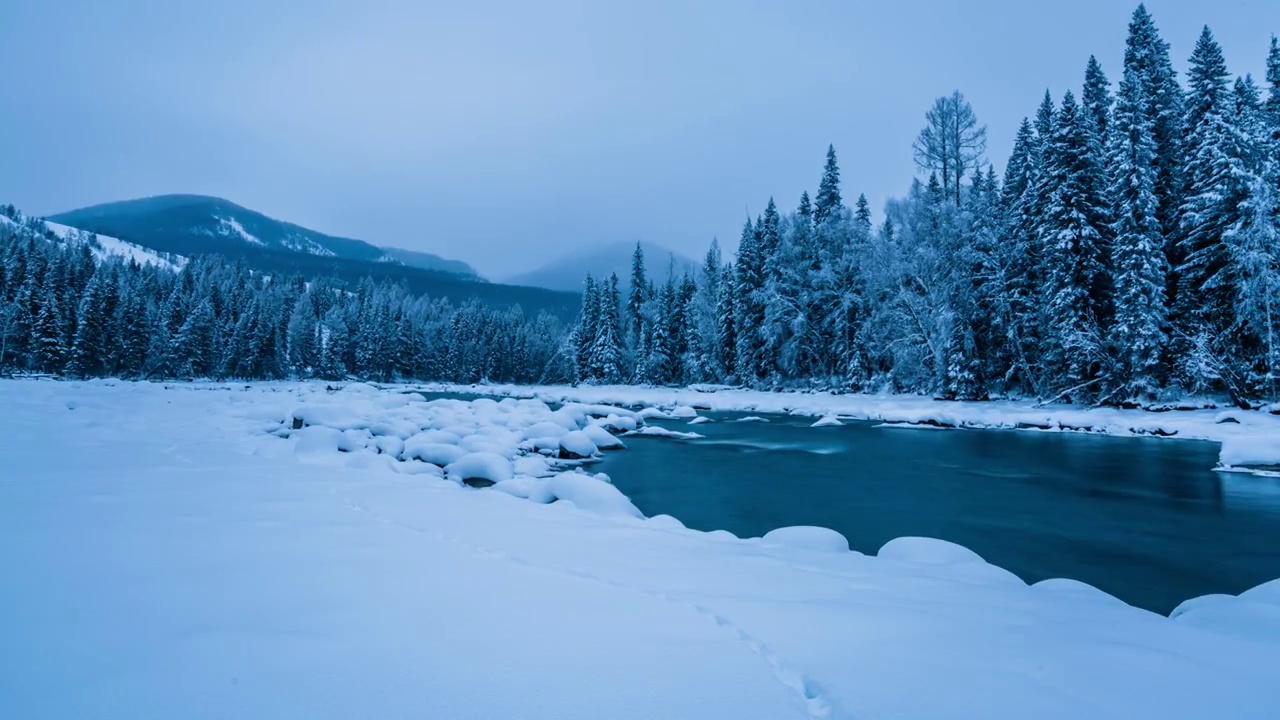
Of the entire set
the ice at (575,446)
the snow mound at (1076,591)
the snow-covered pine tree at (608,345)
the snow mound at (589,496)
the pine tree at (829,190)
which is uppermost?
the pine tree at (829,190)

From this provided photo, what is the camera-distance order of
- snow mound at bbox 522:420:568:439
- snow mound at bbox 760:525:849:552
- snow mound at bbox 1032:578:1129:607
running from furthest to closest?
1. snow mound at bbox 522:420:568:439
2. snow mound at bbox 760:525:849:552
3. snow mound at bbox 1032:578:1129:607

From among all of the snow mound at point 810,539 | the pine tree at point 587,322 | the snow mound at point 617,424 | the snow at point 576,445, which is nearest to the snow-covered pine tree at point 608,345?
the pine tree at point 587,322

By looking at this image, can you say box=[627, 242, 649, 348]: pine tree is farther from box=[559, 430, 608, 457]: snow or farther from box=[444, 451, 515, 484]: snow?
box=[444, 451, 515, 484]: snow

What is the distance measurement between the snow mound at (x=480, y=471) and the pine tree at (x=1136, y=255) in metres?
21.5

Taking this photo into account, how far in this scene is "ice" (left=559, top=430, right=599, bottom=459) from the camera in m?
14.4

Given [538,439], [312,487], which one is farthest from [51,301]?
[312,487]

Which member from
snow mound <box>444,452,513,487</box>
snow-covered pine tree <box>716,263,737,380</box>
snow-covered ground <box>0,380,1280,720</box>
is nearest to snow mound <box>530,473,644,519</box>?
snow-covered ground <box>0,380,1280,720</box>

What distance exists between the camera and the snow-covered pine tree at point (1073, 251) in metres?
21.9

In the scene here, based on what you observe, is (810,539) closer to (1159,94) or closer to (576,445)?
(576,445)

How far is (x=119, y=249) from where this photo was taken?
170000 mm

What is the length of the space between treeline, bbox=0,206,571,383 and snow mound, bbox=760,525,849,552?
60352 millimetres

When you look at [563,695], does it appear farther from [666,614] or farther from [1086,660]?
[1086,660]

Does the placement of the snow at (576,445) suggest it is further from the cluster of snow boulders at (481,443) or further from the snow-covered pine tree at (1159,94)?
the snow-covered pine tree at (1159,94)

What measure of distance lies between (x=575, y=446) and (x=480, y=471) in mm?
5099
